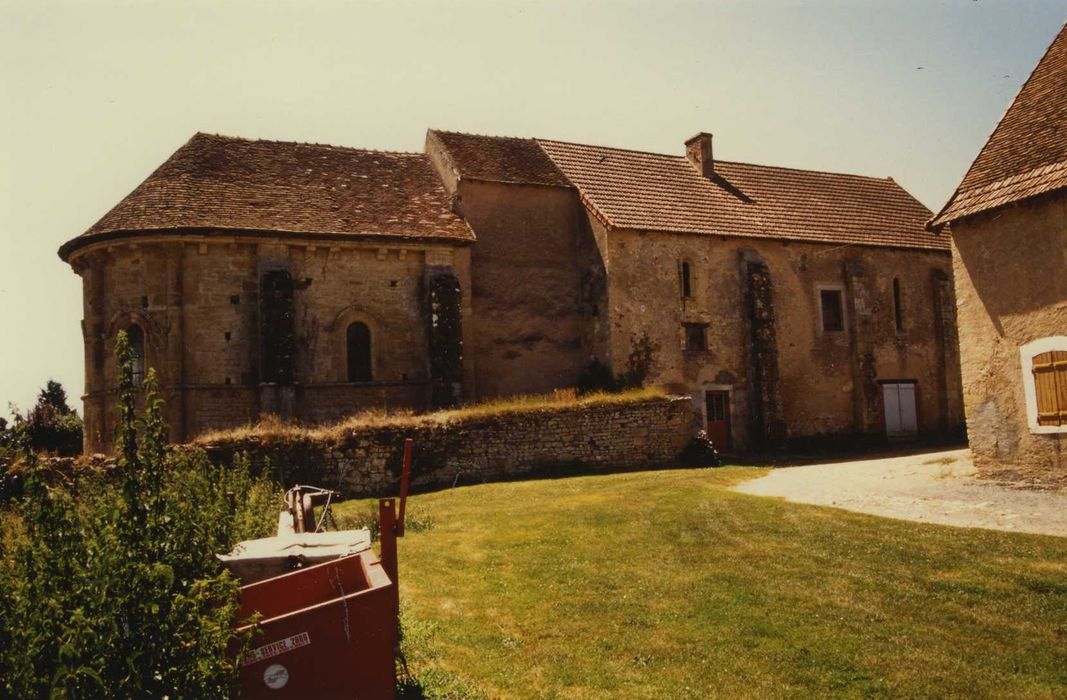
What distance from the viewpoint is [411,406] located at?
2433 cm

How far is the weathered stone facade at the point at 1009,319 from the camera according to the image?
46.7ft

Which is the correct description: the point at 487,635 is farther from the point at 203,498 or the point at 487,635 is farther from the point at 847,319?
the point at 847,319

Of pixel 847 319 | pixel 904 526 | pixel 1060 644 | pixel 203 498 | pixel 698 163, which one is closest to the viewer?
pixel 1060 644

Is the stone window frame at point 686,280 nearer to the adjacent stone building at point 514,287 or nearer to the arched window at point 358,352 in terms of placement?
the adjacent stone building at point 514,287

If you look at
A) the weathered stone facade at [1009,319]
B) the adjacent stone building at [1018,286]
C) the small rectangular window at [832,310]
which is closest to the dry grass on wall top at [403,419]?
the weathered stone facade at [1009,319]

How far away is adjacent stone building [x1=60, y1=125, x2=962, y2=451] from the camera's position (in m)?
22.6

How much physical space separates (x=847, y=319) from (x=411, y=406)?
15753 mm

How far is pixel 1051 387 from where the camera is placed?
556 inches

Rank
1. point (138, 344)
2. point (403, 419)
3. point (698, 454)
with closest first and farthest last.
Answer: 1. point (403, 419)
2. point (698, 454)
3. point (138, 344)

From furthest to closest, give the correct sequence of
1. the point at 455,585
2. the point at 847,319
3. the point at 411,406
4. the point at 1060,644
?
the point at 847,319 → the point at 411,406 → the point at 455,585 → the point at 1060,644

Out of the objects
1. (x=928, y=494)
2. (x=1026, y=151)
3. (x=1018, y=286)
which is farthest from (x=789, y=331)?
(x=928, y=494)

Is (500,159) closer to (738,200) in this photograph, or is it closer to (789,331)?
(738,200)

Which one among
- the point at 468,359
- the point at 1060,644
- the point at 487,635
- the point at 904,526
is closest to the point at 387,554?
the point at 487,635

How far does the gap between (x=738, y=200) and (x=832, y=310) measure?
523 cm
